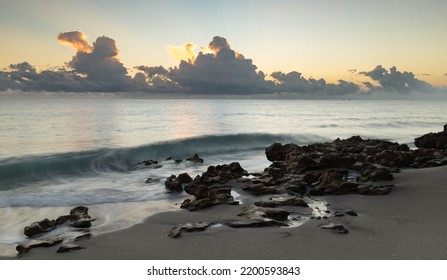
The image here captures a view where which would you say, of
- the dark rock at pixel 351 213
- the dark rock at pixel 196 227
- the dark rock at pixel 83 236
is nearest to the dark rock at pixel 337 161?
the dark rock at pixel 351 213

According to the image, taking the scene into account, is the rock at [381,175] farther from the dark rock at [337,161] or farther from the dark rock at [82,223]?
the dark rock at [82,223]

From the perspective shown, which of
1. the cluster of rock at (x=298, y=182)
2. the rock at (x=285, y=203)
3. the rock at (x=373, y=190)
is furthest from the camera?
the rock at (x=373, y=190)

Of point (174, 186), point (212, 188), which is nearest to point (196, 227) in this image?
point (212, 188)

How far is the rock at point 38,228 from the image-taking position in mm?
7125

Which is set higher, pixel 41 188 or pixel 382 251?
pixel 382 251

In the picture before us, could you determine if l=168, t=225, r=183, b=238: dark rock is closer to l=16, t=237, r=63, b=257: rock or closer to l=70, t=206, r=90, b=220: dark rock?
l=16, t=237, r=63, b=257: rock

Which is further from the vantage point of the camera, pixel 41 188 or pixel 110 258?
pixel 41 188

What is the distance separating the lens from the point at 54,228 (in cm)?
748

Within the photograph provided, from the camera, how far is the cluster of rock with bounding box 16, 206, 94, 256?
6.05 m

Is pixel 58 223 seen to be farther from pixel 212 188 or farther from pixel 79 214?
pixel 212 188

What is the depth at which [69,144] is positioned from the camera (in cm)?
2542

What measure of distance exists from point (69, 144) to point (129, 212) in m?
18.5
